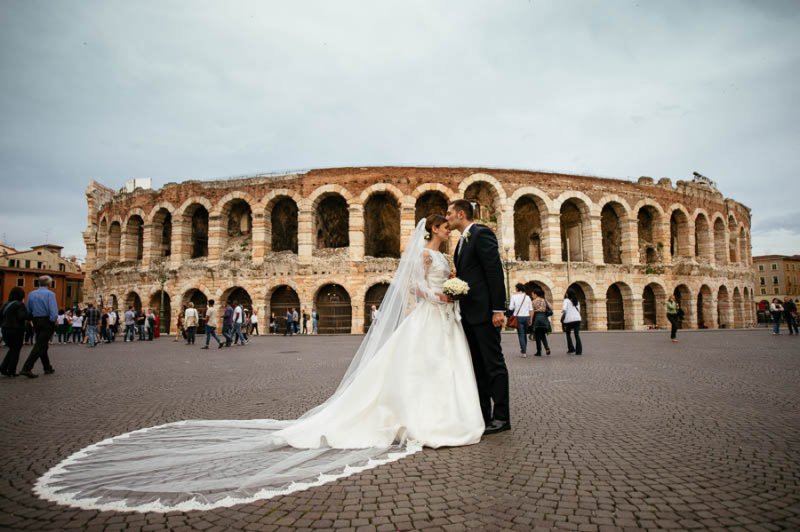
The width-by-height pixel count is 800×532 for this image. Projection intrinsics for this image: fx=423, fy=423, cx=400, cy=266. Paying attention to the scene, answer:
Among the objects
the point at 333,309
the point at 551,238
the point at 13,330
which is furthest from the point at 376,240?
the point at 13,330

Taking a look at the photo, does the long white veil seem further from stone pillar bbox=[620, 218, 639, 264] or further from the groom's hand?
stone pillar bbox=[620, 218, 639, 264]

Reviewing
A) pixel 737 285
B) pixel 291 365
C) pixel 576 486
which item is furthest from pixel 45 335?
pixel 737 285

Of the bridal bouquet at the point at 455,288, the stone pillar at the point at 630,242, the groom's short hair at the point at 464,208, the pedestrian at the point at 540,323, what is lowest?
the pedestrian at the point at 540,323

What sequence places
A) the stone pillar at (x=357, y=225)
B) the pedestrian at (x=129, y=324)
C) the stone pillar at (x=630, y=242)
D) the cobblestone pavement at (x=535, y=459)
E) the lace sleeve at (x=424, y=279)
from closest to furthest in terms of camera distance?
the cobblestone pavement at (x=535, y=459) < the lace sleeve at (x=424, y=279) < the pedestrian at (x=129, y=324) < the stone pillar at (x=357, y=225) < the stone pillar at (x=630, y=242)

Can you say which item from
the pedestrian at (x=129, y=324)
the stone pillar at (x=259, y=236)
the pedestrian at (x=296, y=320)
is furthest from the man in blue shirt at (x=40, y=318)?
the stone pillar at (x=259, y=236)

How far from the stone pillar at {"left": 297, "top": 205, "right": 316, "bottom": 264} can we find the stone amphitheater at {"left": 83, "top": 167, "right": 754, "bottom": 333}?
6 cm

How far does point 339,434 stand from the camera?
3.45 metres

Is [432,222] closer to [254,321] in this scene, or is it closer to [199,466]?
[199,466]

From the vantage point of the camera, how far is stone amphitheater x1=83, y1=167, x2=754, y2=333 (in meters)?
23.5

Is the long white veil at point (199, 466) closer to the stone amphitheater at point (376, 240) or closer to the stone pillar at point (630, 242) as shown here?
the stone amphitheater at point (376, 240)

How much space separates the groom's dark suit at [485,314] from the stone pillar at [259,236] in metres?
21.5

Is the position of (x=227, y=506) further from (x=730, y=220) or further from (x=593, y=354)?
(x=730, y=220)

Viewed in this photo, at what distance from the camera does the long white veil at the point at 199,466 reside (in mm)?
2471

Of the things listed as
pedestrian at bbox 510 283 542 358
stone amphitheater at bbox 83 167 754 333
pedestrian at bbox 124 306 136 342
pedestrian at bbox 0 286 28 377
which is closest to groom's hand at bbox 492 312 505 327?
pedestrian at bbox 510 283 542 358
